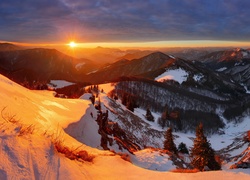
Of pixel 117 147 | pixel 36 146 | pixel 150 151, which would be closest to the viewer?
pixel 36 146

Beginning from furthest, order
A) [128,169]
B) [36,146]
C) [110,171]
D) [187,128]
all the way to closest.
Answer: [187,128], [128,169], [110,171], [36,146]

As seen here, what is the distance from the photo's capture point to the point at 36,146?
6855mm

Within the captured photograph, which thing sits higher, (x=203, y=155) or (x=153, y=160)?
(x=153, y=160)

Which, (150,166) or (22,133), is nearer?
(22,133)

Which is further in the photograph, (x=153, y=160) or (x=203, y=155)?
(x=203, y=155)

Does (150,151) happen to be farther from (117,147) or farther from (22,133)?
(22,133)

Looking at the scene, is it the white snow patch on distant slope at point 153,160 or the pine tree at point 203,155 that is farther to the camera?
the pine tree at point 203,155

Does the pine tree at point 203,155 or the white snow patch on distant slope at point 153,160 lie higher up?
the white snow patch on distant slope at point 153,160

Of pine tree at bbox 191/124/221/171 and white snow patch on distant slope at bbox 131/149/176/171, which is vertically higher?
white snow patch on distant slope at bbox 131/149/176/171

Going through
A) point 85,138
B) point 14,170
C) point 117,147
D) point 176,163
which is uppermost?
point 14,170

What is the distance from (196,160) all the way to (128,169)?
34624 mm

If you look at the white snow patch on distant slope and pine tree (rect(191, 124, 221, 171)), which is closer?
the white snow patch on distant slope

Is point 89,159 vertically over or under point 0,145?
under

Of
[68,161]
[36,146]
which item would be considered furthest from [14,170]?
[68,161]
